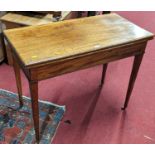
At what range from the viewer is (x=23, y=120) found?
160cm

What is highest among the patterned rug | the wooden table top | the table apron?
the wooden table top

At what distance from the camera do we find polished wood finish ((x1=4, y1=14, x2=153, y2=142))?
1070 millimetres

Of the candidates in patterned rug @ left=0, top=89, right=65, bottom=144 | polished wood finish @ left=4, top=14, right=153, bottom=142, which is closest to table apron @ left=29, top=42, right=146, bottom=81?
polished wood finish @ left=4, top=14, right=153, bottom=142

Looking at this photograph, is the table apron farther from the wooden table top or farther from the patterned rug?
the patterned rug

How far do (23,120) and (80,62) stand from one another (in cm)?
74

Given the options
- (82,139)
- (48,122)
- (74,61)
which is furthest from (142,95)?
(74,61)

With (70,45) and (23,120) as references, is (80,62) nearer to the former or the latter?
(70,45)

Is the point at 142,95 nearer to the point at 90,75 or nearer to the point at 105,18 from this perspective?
the point at 90,75

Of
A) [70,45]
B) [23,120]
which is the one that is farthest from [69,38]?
[23,120]

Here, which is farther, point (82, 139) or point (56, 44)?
point (82, 139)

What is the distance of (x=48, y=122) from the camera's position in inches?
62.8

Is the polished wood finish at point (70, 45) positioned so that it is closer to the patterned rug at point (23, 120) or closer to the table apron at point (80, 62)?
the table apron at point (80, 62)

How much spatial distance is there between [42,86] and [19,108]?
34 cm

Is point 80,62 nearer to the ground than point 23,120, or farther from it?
farther from it
